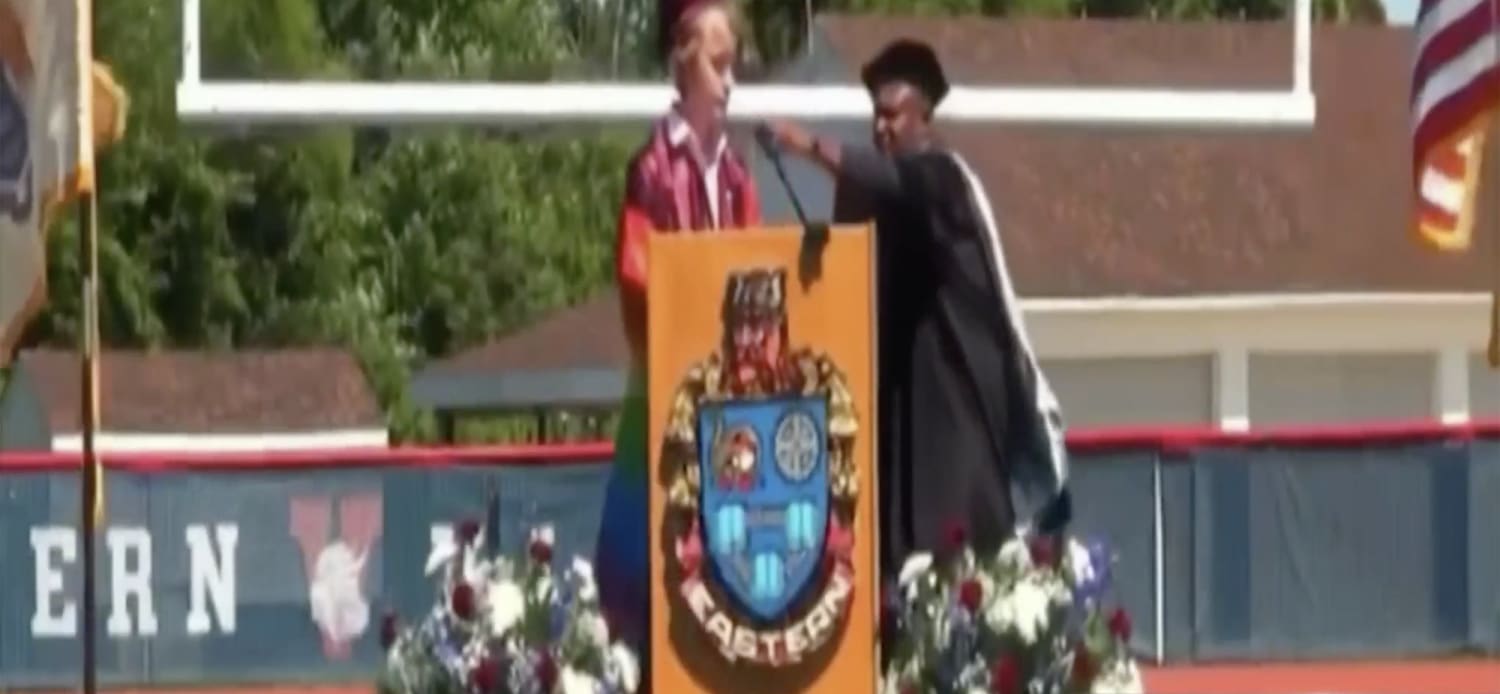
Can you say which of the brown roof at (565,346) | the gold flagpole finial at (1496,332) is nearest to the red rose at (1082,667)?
the gold flagpole finial at (1496,332)

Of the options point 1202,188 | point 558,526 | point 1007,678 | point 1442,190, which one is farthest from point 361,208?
point 1007,678

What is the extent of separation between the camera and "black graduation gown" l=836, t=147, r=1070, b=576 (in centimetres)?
1052

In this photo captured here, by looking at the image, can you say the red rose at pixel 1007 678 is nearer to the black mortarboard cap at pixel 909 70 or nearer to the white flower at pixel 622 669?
the white flower at pixel 622 669

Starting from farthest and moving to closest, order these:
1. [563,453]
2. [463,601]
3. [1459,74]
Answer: [563,453]
[1459,74]
[463,601]

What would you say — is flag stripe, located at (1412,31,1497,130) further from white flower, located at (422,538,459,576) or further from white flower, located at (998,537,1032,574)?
white flower, located at (422,538,459,576)

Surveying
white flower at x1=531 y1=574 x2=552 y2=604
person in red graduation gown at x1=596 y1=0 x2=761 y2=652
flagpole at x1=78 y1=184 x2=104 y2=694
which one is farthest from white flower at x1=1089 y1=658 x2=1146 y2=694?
flagpole at x1=78 y1=184 x2=104 y2=694

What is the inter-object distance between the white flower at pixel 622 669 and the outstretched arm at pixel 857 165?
142 cm

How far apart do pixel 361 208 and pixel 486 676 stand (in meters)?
37.2

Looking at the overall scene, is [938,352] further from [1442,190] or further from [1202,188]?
[1202,188]

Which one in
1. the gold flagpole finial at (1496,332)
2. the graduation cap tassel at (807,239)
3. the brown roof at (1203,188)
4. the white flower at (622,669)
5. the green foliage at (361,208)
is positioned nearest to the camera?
the graduation cap tassel at (807,239)

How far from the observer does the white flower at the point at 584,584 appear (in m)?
10.8

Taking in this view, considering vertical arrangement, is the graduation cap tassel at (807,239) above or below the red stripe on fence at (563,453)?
above

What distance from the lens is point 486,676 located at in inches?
420

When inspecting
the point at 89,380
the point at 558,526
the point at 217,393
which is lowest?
the point at 558,526
